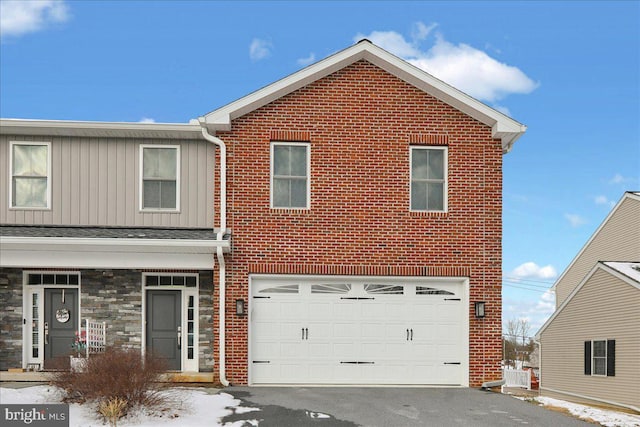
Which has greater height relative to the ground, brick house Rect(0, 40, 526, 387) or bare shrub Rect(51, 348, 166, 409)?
brick house Rect(0, 40, 526, 387)

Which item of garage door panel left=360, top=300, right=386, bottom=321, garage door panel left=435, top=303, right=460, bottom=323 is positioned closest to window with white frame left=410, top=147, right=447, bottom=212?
garage door panel left=435, top=303, right=460, bottom=323

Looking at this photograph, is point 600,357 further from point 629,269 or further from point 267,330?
point 267,330

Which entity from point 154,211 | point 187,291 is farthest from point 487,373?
point 154,211

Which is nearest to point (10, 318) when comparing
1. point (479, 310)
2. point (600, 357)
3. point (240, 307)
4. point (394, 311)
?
point (240, 307)

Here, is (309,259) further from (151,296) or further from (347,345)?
(151,296)

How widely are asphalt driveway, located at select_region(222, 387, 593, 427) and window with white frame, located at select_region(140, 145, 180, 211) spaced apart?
470 cm

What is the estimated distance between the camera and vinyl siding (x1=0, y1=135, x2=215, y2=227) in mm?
15844

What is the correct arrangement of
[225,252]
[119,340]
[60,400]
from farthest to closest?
[119,340], [225,252], [60,400]

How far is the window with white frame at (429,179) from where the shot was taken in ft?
50.6

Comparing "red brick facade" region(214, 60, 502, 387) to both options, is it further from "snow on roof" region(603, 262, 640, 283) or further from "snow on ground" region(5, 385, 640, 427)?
"snow on roof" region(603, 262, 640, 283)

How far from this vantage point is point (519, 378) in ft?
118

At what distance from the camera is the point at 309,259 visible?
15.0 meters

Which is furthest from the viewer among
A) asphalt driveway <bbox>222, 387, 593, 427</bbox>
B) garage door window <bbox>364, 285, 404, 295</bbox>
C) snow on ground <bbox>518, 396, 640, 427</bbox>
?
garage door window <bbox>364, 285, 404, 295</bbox>

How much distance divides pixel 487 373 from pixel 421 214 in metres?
3.88
